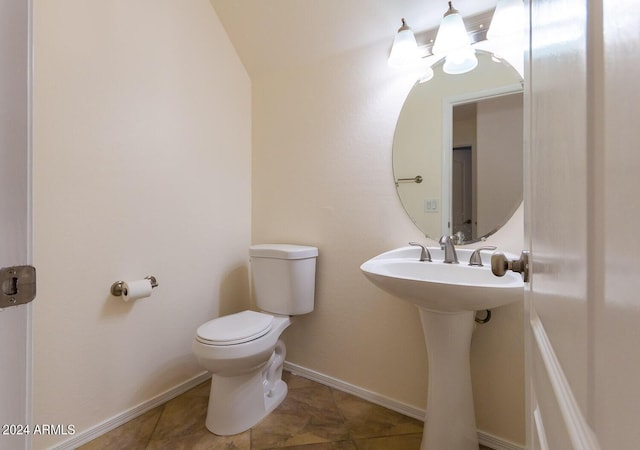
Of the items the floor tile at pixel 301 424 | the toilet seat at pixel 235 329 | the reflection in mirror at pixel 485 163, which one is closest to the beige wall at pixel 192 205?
the reflection in mirror at pixel 485 163

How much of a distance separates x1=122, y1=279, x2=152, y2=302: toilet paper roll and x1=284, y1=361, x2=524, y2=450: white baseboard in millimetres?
1016

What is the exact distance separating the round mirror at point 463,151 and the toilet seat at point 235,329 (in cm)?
94

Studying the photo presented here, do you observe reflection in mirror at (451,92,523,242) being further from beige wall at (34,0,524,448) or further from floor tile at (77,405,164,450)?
floor tile at (77,405,164,450)

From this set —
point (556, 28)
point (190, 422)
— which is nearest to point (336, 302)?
point (190, 422)

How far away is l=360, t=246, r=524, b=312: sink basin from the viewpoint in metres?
0.91

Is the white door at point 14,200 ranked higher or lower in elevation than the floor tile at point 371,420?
higher

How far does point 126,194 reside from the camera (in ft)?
4.79

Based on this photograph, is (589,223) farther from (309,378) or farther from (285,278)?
(309,378)

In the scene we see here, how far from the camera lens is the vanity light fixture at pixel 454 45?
1285 mm

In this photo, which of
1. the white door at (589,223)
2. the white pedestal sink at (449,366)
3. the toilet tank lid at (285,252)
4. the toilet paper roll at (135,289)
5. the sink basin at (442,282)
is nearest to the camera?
the white door at (589,223)

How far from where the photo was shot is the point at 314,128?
6.03ft

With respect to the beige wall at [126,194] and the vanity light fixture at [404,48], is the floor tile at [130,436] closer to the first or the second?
the beige wall at [126,194]

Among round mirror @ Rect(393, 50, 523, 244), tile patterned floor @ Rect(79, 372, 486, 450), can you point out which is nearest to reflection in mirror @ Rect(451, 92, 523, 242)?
round mirror @ Rect(393, 50, 523, 244)

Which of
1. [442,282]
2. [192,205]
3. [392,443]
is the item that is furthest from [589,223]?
[192,205]
